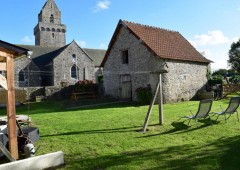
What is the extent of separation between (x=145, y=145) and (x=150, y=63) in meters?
14.1

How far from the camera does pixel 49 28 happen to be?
208 ft

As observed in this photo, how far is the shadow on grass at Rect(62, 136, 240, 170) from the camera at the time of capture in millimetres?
6074

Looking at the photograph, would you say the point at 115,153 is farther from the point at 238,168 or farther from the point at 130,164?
the point at 238,168

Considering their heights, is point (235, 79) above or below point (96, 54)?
below

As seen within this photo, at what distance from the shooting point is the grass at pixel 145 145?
6301 mm

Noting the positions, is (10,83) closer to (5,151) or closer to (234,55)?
(5,151)

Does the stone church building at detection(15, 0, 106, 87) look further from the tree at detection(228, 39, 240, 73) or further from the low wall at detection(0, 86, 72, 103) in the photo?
the tree at detection(228, 39, 240, 73)

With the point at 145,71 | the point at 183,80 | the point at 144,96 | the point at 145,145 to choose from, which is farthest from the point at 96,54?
the point at 145,145

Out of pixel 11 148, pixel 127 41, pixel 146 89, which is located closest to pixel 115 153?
pixel 11 148

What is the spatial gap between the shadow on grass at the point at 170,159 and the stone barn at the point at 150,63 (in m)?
13.6

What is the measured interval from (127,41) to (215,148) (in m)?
16.7

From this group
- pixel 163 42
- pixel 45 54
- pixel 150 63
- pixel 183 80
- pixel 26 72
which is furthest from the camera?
pixel 45 54

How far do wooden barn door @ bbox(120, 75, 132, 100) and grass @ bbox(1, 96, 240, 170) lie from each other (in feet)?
39.6

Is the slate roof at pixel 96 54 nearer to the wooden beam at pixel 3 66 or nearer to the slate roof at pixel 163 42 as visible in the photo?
the slate roof at pixel 163 42
